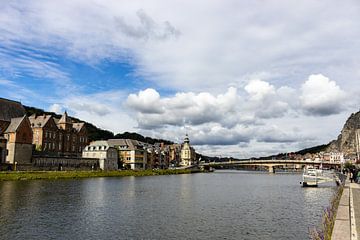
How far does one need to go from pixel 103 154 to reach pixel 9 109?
109 ft

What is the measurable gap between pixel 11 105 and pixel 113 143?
45.3 meters

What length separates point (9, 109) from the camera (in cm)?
10231

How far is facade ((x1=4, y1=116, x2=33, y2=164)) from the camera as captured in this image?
8981 centimetres

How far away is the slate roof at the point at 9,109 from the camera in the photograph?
99088 millimetres

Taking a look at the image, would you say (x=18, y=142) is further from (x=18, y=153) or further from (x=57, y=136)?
(x=57, y=136)

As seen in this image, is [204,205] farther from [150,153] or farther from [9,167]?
[150,153]

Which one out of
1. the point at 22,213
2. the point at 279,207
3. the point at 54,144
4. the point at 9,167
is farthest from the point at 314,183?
the point at 54,144

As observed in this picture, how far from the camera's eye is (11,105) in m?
Result: 104

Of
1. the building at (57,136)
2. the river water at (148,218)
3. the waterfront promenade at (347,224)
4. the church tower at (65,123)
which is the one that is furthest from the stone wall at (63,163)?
the waterfront promenade at (347,224)

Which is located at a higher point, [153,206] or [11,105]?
[11,105]

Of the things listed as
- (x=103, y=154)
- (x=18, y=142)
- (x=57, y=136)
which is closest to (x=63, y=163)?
(x=18, y=142)

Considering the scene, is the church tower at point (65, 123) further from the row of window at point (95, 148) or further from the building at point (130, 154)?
the building at point (130, 154)

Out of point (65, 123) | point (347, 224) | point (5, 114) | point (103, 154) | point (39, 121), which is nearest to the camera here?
point (347, 224)

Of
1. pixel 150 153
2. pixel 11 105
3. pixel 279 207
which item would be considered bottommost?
pixel 279 207
